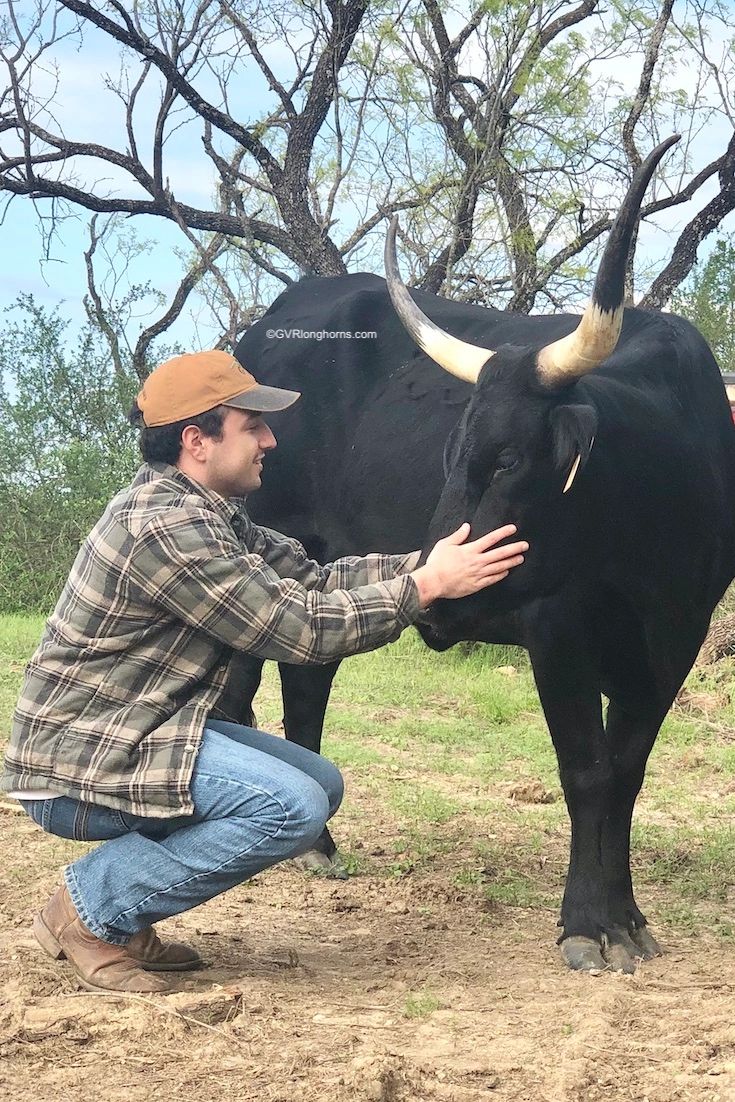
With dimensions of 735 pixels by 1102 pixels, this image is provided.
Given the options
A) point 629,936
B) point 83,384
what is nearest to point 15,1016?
point 629,936

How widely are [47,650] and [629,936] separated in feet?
6.92

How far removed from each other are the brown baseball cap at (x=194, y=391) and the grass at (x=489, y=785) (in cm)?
172

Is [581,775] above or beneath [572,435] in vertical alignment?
beneath

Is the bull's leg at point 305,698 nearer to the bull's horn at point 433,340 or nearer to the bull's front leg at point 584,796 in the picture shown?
the bull's front leg at point 584,796

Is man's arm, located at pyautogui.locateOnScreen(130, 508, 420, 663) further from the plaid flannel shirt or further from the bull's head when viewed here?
the bull's head

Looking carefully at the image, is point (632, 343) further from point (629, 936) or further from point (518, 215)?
point (518, 215)

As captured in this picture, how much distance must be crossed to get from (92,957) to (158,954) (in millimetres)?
222

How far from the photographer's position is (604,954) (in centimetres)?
418

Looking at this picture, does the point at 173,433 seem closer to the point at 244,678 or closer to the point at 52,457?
the point at 244,678

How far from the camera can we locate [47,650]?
3.62 m

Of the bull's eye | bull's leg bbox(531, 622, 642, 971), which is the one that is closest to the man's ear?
the bull's eye

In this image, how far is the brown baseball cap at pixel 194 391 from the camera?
3695 millimetres

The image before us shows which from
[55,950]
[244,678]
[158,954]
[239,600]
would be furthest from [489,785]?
[239,600]

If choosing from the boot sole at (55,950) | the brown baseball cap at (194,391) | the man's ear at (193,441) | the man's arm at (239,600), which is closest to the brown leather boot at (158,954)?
the boot sole at (55,950)
